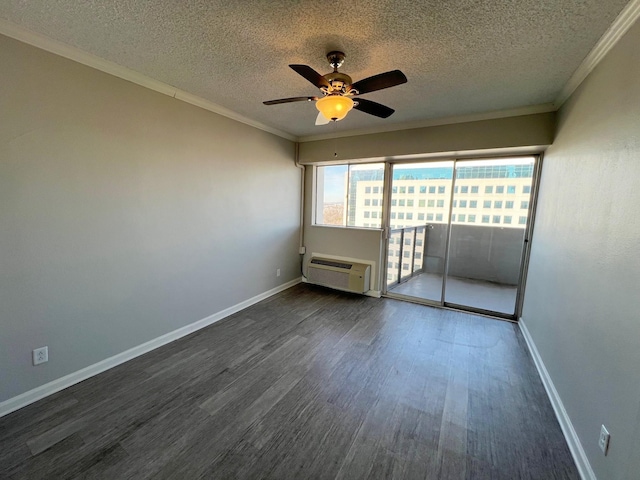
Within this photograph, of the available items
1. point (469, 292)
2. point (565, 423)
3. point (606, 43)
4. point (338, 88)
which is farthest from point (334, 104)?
point (469, 292)

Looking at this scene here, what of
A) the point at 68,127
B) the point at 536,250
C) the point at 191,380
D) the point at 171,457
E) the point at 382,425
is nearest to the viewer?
the point at 171,457

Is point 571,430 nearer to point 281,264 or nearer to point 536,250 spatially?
point 536,250

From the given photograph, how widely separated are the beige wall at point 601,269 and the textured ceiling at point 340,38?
1.25 feet

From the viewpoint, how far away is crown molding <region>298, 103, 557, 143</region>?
2.82 metres

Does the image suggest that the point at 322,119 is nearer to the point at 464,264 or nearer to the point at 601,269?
the point at 601,269

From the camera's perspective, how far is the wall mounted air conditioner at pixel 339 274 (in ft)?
13.5

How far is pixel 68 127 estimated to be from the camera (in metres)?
1.95

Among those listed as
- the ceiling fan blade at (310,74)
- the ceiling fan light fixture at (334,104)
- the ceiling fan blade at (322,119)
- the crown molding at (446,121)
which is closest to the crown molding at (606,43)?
the crown molding at (446,121)

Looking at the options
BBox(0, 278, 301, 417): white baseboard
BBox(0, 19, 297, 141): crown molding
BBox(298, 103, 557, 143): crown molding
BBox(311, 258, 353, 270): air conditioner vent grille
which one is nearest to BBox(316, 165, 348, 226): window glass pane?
BBox(298, 103, 557, 143): crown molding

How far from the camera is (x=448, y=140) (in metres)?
3.29

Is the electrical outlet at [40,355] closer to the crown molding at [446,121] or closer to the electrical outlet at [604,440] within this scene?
the electrical outlet at [604,440]

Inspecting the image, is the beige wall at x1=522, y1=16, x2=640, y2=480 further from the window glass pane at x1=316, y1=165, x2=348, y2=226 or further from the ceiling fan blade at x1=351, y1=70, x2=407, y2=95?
the window glass pane at x1=316, y1=165, x2=348, y2=226

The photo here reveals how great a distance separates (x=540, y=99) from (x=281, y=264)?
3.80m

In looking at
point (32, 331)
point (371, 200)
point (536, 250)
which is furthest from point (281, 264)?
point (536, 250)
